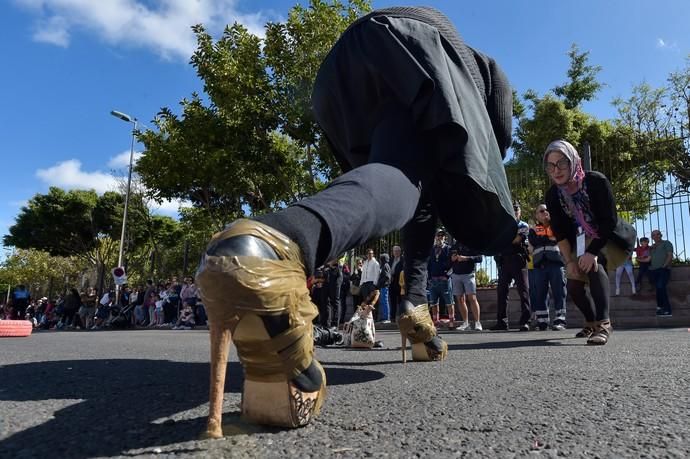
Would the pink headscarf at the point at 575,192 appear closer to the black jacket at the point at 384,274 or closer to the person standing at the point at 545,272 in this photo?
the person standing at the point at 545,272

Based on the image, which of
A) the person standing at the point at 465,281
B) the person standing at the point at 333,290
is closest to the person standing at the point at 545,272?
the person standing at the point at 465,281

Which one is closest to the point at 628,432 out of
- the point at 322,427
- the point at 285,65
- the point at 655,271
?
the point at 322,427

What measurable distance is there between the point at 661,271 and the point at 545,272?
3.02 meters

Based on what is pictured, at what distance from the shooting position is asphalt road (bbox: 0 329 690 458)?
3.06 ft

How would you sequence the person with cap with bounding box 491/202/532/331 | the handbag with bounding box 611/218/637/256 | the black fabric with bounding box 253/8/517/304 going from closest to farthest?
the black fabric with bounding box 253/8/517/304 < the handbag with bounding box 611/218/637/256 < the person with cap with bounding box 491/202/532/331

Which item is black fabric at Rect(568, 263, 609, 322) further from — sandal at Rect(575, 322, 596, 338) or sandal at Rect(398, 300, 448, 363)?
sandal at Rect(398, 300, 448, 363)

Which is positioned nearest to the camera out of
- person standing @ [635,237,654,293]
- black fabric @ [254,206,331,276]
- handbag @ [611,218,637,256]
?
A: black fabric @ [254,206,331,276]

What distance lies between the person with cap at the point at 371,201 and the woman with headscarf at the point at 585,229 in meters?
1.83

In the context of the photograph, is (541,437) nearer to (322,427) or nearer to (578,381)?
(322,427)

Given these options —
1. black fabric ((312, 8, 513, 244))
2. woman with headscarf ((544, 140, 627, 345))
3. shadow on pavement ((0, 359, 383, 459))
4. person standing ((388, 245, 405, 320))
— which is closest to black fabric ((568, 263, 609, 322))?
woman with headscarf ((544, 140, 627, 345))

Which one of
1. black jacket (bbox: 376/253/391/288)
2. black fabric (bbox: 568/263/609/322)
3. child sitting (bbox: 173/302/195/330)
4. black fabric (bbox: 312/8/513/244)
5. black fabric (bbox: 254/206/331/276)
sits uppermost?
black fabric (bbox: 312/8/513/244)

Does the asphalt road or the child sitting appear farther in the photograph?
the child sitting

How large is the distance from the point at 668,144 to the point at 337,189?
1146 centimetres

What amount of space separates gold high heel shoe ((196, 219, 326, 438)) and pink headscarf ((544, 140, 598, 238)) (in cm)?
338
